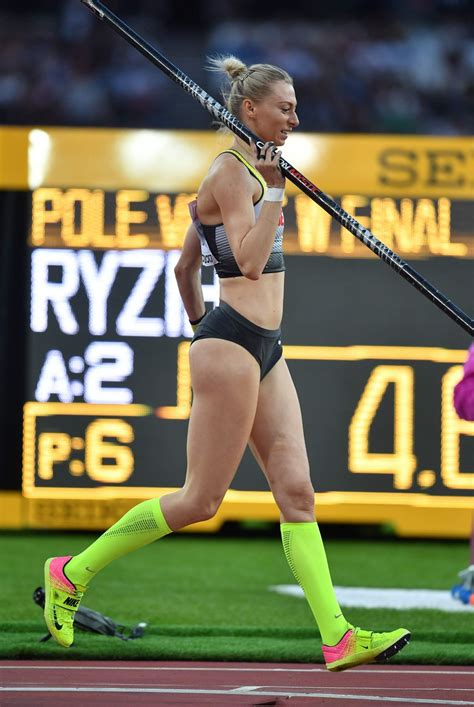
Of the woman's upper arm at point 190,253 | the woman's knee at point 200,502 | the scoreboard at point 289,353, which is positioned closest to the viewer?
the woman's knee at point 200,502

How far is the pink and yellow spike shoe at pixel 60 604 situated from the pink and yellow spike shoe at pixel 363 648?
93 cm

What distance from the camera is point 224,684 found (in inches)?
229

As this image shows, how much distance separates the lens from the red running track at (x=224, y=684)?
5.36 meters

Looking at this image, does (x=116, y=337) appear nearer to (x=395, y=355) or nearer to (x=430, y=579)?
(x=395, y=355)

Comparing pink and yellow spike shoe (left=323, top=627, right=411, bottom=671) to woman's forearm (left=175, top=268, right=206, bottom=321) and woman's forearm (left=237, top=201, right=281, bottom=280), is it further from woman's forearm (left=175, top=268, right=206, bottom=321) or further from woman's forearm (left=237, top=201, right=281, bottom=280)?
woman's forearm (left=175, top=268, right=206, bottom=321)

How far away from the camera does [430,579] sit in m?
9.51

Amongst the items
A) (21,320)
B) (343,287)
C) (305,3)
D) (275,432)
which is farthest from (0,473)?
(305,3)

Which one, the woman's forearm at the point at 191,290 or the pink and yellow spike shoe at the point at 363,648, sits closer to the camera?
the pink and yellow spike shoe at the point at 363,648

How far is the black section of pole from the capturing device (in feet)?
17.9

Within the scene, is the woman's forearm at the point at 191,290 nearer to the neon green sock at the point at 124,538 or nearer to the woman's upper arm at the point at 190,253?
the woman's upper arm at the point at 190,253

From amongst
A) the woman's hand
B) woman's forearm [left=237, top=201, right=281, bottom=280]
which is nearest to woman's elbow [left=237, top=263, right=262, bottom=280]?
woman's forearm [left=237, top=201, right=281, bottom=280]

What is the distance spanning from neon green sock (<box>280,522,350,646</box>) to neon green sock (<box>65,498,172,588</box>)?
45cm

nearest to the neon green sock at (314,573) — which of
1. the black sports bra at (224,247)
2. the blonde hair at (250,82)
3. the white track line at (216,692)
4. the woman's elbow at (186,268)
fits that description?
Result: the white track line at (216,692)

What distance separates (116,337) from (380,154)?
7.19 ft
